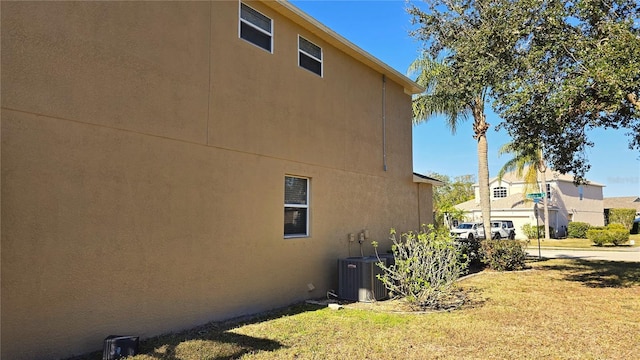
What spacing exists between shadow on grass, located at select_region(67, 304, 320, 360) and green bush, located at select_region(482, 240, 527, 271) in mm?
10367

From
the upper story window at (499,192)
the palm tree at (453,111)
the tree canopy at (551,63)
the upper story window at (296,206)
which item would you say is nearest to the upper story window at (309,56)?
the upper story window at (296,206)

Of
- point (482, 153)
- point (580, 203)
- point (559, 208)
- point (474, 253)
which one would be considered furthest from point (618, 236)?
point (474, 253)

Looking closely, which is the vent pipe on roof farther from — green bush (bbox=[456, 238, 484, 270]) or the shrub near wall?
the shrub near wall

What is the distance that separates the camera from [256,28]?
27.7 feet

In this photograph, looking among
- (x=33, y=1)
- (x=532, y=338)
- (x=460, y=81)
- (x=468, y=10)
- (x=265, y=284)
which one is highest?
(x=468, y=10)

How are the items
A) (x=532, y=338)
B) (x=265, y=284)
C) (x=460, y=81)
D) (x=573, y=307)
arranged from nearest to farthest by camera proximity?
(x=532, y=338), (x=265, y=284), (x=573, y=307), (x=460, y=81)

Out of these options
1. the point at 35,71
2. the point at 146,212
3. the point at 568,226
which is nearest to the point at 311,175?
the point at 146,212

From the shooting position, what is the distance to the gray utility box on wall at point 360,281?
9094mm

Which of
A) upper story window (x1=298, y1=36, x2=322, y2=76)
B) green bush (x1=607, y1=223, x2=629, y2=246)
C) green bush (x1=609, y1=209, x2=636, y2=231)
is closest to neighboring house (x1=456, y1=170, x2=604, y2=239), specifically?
green bush (x1=609, y1=209, x2=636, y2=231)

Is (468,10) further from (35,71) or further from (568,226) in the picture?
(568,226)

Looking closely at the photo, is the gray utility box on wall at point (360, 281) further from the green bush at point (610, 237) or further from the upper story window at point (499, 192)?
the upper story window at point (499, 192)

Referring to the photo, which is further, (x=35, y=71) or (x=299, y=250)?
(x=299, y=250)

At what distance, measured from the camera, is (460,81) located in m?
10.8

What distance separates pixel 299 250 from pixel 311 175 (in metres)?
1.63
